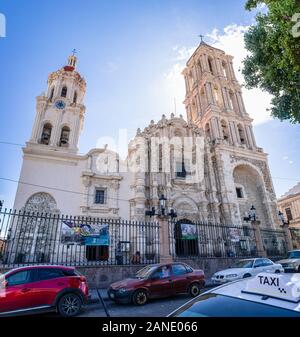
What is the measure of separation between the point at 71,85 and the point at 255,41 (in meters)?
23.0

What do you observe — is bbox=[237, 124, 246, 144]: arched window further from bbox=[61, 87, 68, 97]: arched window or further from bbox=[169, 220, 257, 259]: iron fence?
bbox=[61, 87, 68, 97]: arched window

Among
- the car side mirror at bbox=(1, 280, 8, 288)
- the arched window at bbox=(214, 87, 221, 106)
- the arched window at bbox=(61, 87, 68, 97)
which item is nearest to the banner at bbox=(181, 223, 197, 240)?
the car side mirror at bbox=(1, 280, 8, 288)

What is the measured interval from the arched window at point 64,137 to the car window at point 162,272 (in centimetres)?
1915

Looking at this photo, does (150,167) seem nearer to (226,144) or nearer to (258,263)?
(226,144)

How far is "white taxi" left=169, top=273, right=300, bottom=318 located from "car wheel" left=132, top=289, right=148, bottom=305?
6.31m

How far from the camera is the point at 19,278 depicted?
249 inches

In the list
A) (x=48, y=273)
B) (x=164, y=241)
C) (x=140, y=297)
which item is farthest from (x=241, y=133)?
(x=48, y=273)

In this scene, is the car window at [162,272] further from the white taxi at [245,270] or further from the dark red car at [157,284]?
the white taxi at [245,270]

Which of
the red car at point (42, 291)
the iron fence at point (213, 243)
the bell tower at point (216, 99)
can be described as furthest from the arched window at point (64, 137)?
the red car at point (42, 291)

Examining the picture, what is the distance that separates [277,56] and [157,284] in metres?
11.1

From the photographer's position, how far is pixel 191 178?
25.0 meters

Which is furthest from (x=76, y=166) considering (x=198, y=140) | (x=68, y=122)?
(x=198, y=140)

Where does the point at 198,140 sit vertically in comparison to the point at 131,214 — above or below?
above
